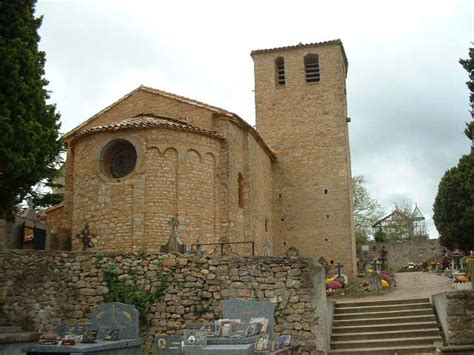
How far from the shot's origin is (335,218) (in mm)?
25922

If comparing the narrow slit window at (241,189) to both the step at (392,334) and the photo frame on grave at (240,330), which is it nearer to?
the step at (392,334)

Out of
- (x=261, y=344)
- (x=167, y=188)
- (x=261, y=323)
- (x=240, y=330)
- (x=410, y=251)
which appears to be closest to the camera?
(x=261, y=344)

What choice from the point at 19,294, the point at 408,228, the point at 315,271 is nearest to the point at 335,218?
the point at 315,271

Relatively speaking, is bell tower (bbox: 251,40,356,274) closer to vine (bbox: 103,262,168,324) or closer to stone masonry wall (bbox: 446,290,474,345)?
vine (bbox: 103,262,168,324)

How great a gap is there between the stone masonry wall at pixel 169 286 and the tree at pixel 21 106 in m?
1.95

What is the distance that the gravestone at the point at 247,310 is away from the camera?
12031mm

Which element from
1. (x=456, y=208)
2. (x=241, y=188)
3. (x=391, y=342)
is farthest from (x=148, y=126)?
(x=456, y=208)

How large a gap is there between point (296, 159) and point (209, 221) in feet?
28.3

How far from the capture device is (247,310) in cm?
1214

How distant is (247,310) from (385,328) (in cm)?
376

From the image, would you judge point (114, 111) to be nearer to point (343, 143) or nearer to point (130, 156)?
point (130, 156)

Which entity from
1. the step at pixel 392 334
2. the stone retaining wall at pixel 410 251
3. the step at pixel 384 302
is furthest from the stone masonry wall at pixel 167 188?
the stone retaining wall at pixel 410 251

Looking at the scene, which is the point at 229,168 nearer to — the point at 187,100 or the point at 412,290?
the point at 187,100

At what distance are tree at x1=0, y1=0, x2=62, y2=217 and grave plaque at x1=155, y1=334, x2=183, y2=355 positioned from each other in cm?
501
